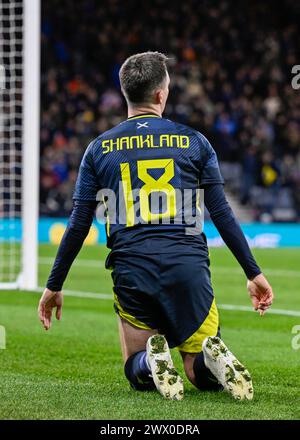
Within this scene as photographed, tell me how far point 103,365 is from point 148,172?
1992 mm

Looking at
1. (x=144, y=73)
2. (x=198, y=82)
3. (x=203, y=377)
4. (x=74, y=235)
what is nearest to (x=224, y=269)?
(x=203, y=377)

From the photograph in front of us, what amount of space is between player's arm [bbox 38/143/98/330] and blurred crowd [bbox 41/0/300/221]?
16979mm

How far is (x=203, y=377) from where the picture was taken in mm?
5395

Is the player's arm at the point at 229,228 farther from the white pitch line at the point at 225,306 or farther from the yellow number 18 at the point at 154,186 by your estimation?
the white pitch line at the point at 225,306

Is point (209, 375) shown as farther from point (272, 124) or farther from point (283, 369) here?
point (272, 124)

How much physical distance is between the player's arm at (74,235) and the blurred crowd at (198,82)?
16979 millimetres

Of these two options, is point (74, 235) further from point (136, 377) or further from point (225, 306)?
point (225, 306)

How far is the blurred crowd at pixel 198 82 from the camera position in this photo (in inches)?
936

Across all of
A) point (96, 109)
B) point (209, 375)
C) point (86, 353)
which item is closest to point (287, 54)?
point (96, 109)

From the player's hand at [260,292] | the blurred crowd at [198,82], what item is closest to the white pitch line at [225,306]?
the player's hand at [260,292]

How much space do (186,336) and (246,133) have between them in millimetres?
20745

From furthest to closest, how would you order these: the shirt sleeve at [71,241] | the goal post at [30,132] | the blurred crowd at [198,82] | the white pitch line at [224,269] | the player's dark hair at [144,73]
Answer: the blurred crowd at [198,82] → the white pitch line at [224,269] → the goal post at [30,132] → the shirt sleeve at [71,241] → the player's dark hair at [144,73]

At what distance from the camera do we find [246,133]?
84.2 feet

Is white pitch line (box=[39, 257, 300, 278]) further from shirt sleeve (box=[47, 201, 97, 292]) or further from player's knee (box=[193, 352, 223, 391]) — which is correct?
shirt sleeve (box=[47, 201, 97, 292])
